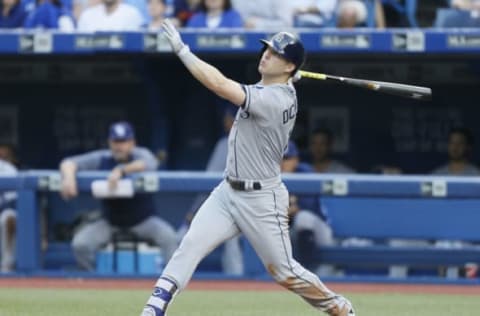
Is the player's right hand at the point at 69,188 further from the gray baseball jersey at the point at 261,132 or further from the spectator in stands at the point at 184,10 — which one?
the gray baseball jersey at the point at 261,132

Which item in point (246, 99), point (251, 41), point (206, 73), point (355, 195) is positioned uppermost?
point (251, 41)

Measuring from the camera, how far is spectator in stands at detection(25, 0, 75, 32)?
1164 cm

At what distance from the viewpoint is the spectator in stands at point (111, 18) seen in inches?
454

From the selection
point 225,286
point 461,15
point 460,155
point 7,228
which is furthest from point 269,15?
point 7,228

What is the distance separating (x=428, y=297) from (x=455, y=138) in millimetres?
2143

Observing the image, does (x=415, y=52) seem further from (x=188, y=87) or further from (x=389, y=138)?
(x=188, y=87)

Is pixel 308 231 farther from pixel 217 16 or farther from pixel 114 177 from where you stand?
pixel 217 16

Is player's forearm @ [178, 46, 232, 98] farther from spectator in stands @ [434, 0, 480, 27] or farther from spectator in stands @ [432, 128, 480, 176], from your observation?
spectator in stands @ [432, 128, 480, 176]

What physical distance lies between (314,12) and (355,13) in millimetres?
367

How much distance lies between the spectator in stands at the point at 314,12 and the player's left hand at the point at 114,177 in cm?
199

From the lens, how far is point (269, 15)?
11.3 metres

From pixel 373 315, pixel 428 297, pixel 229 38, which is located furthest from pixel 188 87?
pixel 373 315

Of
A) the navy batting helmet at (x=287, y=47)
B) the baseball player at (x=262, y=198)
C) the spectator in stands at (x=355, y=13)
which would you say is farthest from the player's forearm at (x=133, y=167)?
the navy batting helmet at (x=287, y=47)

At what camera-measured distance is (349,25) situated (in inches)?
435
